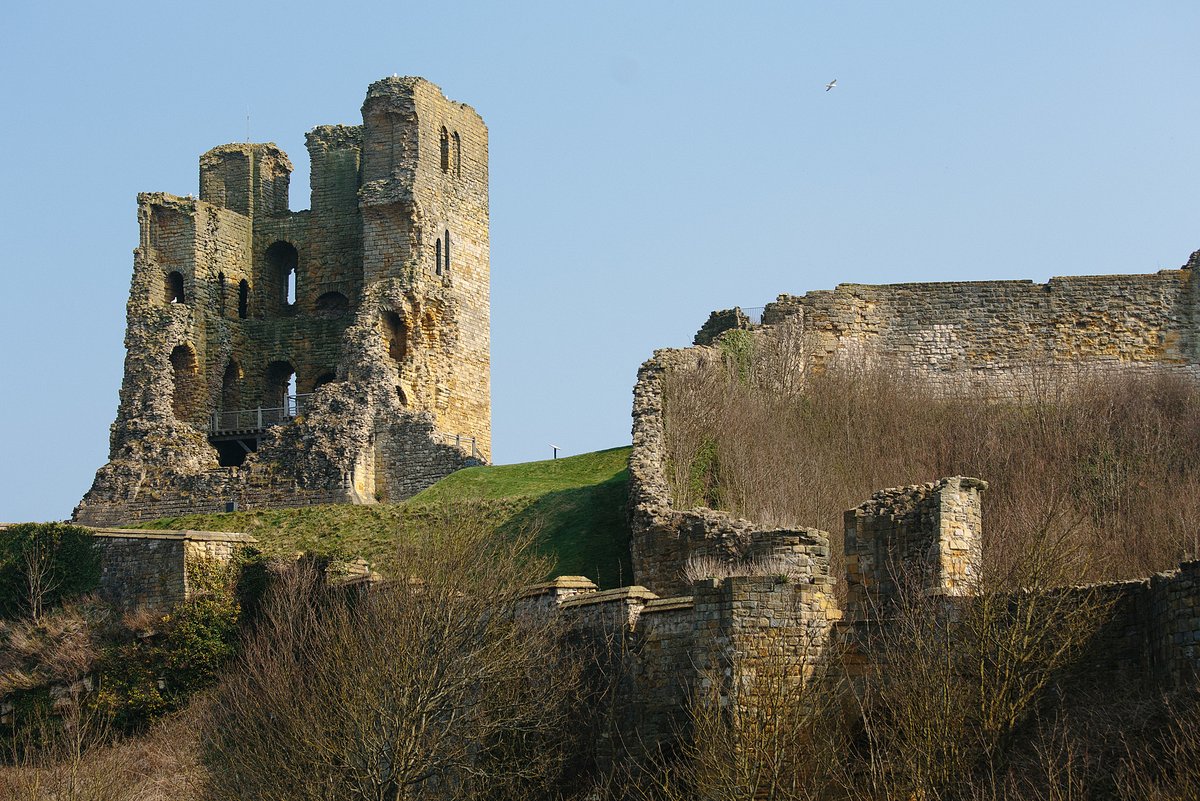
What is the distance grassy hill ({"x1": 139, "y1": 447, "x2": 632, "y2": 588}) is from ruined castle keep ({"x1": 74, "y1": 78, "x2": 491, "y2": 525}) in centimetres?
241

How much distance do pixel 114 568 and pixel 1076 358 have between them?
727 inches

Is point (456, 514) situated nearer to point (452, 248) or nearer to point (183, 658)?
point (183, 658)

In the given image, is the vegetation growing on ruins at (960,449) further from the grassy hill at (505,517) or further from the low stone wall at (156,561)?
the low stone wall at (156,561)

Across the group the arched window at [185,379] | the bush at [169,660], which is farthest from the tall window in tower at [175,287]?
the bush at [169,660]

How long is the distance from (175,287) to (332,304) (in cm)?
377

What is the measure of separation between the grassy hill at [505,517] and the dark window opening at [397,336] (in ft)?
17.6

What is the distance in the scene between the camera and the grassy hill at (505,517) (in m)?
39.2

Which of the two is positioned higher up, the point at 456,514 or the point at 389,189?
the point at 389,189

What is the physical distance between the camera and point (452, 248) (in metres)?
55.8

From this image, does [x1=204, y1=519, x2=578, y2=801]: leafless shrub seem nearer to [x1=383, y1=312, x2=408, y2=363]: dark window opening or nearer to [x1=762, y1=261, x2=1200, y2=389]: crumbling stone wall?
[x1=762, y1=261, x2=1200, y2=389]: crumbling stone wall

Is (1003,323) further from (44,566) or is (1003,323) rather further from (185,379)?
(185,379)

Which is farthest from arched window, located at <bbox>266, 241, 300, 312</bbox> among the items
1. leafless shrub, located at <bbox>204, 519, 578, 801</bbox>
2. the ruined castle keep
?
leafless shrub, located at <bbox>204, 519, 578, 801</bbox>

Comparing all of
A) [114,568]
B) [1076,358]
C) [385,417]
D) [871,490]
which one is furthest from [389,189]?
[871,490]

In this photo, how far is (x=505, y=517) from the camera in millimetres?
42531
